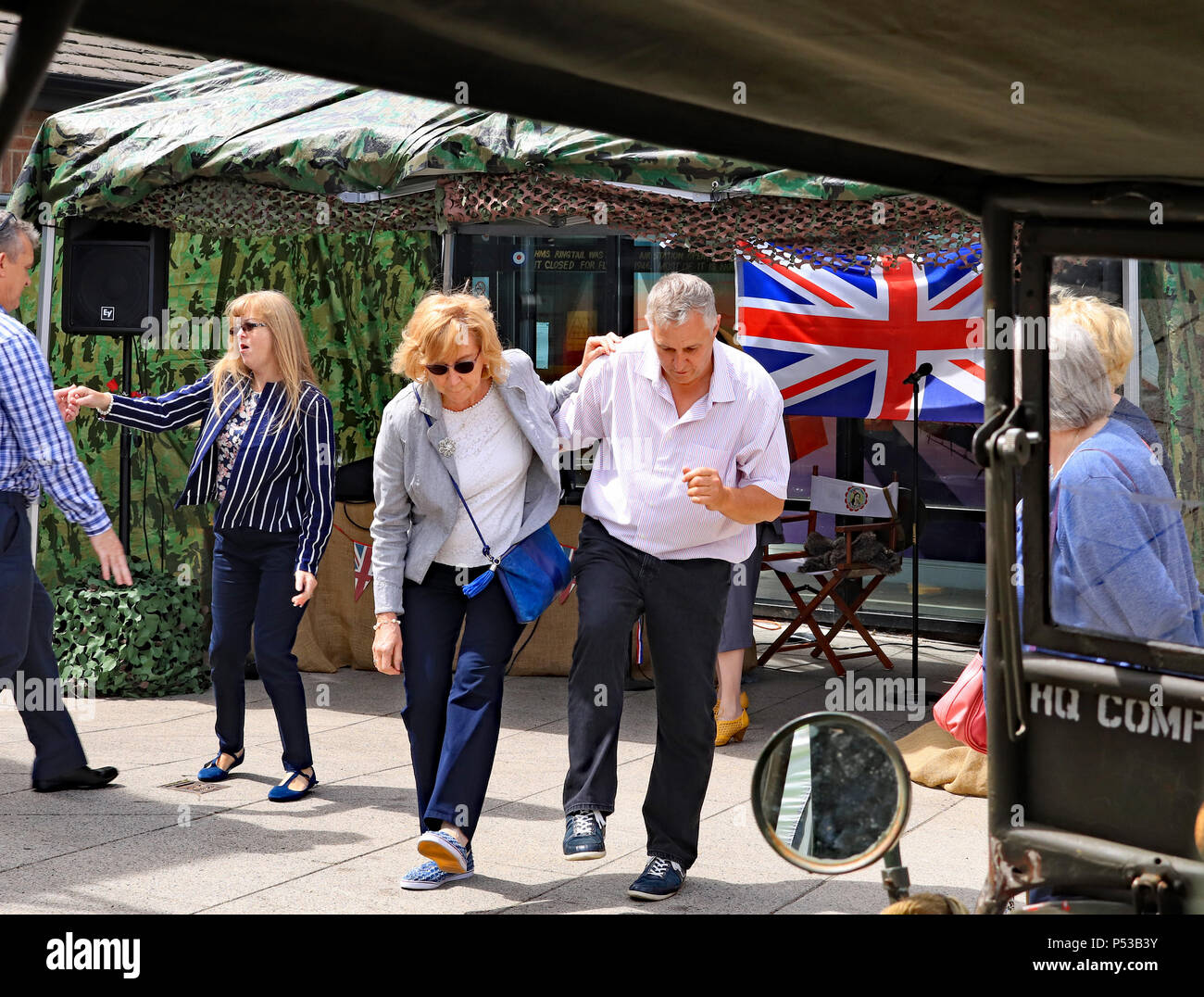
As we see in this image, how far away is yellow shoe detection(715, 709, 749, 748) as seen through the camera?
6941 mm

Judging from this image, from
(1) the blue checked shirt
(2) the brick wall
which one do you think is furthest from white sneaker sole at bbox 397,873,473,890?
→ (2) the brick wall

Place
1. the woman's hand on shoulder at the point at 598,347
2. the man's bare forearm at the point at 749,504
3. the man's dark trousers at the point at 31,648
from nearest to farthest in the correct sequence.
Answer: the man's bare forearm at the point at 749,504 < the woman's hand on shoulder at the point at 598,347 < the man's dark trousers at the point at 31,648

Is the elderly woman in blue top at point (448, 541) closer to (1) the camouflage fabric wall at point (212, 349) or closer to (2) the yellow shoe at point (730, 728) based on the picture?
(2) the yellow shoe at point (730, 728)

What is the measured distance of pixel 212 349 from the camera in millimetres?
9836

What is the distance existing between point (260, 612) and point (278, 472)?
0.59 m

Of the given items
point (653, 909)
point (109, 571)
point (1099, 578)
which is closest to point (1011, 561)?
point (1099, 578)

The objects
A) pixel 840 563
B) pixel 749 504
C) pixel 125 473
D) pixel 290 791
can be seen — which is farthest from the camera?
pixel 125 473

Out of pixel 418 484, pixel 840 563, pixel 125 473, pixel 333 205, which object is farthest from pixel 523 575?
pixel 125 473

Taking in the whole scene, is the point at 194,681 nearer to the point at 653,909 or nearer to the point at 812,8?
the point at 653,909

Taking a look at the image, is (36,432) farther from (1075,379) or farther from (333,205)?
(1075,379)

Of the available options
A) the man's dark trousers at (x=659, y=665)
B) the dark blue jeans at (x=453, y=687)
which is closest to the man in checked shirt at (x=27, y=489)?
the dark blue jeans at (x=453, y=687)

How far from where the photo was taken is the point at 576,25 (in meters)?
1.78

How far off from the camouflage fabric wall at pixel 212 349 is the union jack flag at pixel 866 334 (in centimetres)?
232

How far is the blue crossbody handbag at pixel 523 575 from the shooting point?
180 inches
